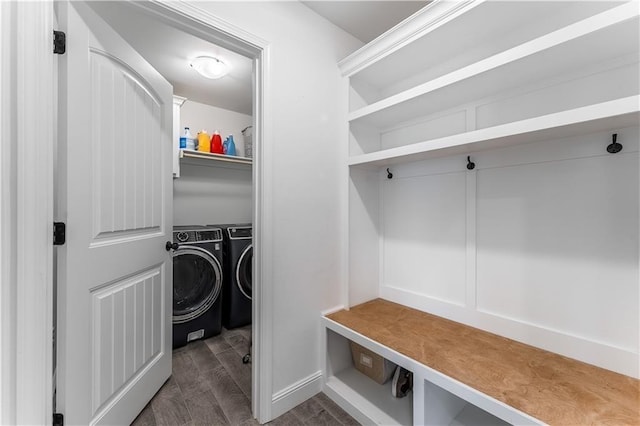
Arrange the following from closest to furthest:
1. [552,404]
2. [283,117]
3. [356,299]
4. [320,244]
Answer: [552,404] < [283,117] < [320,244] < [356,299]

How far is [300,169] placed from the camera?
5.03 ft

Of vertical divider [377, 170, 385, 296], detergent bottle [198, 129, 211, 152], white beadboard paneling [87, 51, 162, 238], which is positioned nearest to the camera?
white beadboard paneling [87, 51, 162, 238]

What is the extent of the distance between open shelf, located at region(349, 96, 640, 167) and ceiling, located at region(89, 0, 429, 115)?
95cm

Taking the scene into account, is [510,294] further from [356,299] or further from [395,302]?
[356,299]

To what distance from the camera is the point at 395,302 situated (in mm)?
1847

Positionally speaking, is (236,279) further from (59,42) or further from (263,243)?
(59,42)

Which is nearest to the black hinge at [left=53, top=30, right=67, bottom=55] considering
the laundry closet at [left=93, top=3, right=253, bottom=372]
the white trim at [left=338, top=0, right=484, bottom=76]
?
the laundry closet at [left=93, top=3, right=253, bottom=372]

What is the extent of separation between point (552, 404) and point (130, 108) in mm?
2182

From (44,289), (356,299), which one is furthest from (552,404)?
(44,289)

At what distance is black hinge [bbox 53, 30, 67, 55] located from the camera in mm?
981

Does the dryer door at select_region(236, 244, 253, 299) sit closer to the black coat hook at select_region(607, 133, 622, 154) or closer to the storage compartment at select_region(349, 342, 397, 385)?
the storage compartment at select_region(349, 342, 397, 385)

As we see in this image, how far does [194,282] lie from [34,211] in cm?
158

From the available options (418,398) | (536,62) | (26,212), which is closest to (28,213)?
(26,212)

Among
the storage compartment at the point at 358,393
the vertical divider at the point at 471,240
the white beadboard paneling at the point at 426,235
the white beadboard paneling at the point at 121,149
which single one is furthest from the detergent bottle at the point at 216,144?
the vertical divider at the point at 471,240
